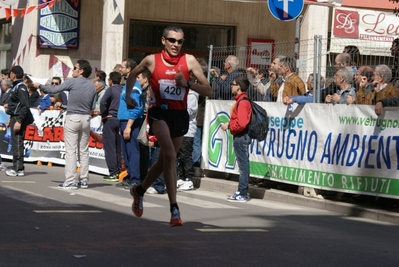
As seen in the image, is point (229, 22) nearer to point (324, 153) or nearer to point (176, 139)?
point (324, 153)

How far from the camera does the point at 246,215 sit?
11992mm

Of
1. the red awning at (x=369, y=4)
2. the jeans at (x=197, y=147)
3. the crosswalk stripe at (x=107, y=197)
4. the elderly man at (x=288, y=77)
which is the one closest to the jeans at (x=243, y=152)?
the elderly man at (x=288, y=77)

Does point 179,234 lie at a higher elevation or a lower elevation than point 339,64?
lower

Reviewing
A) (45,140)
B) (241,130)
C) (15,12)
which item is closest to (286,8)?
(241,130)

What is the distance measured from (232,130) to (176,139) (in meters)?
4.61

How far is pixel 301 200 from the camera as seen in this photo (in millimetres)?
13961

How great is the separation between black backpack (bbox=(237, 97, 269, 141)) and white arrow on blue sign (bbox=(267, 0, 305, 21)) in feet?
6.52

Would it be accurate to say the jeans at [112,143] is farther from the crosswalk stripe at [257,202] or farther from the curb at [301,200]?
the crosswalk stripe at [257,202]

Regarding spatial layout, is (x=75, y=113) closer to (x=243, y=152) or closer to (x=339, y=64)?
(x=243, y=152)

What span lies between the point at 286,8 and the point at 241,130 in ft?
8.51

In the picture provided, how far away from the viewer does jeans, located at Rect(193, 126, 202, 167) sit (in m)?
17.1

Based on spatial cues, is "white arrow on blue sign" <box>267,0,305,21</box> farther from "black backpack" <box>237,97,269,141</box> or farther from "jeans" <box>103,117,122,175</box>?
"jeans" <box>103,117,122,175</box>

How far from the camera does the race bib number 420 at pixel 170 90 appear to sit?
378 inches

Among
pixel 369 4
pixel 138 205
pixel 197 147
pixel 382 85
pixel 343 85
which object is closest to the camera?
pixel 138 205
